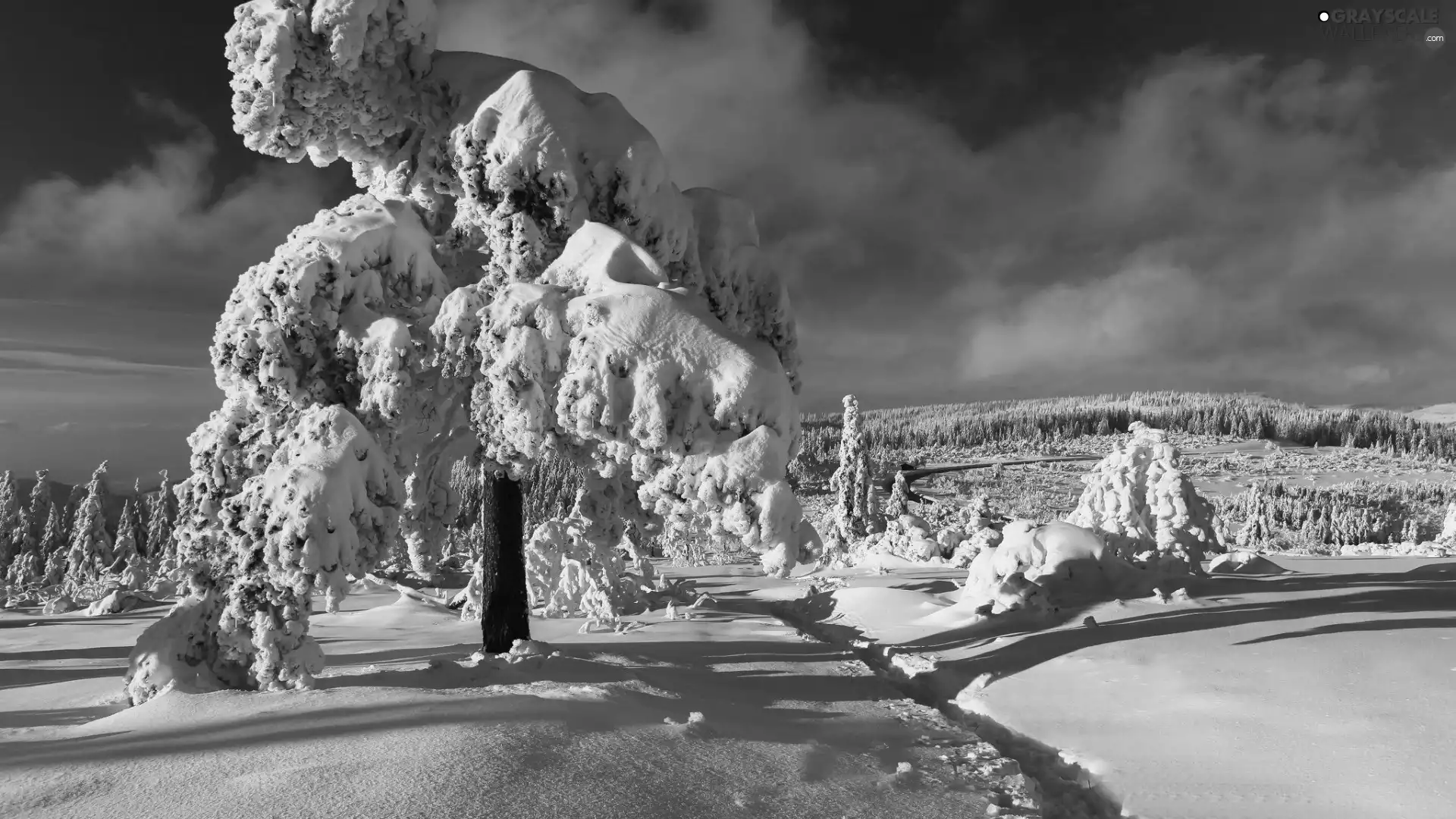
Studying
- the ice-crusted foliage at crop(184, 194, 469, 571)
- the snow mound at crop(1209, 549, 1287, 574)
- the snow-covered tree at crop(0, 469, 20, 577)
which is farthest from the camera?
the snow-covered tree at crop(0, 469, 20, 577)

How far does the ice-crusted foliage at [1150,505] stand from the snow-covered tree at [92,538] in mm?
55846

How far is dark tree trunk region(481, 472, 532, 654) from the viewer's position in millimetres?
9289

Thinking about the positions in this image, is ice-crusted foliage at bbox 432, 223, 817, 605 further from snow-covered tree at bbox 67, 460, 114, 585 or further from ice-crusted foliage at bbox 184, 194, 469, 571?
snow-covered tree at bbox 67, 460, 114, 585

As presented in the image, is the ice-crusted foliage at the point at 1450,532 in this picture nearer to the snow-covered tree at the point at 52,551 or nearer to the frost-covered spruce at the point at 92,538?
the frost-covered spruce at the point at 92,538

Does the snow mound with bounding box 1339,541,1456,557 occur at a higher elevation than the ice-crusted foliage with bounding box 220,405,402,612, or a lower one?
lower

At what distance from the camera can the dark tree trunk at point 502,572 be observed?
30.5 ft

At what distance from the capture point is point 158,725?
17.7 feet

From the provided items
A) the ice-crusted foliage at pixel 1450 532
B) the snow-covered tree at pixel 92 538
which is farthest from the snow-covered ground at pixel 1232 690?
the snow-covered tree at pixel 92 538

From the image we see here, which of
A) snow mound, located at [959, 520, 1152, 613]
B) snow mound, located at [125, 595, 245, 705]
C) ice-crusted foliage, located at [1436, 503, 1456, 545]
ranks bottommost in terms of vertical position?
ice-crusted foliage, located at [1436, 503, 1456, 545]

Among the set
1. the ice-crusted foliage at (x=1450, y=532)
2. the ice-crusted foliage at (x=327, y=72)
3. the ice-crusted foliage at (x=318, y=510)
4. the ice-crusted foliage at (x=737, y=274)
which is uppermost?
the ice-crusted foliage at (x=327, y=72)

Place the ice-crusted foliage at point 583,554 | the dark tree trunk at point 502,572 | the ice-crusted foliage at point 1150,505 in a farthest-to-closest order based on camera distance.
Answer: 1. the ice-crusted foliage at point 1150,505
2. the ice-crusted foliage at point 583,554
3. the dark tree trunk at point 502,572

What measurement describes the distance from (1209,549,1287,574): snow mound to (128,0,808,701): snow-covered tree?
19.6 m

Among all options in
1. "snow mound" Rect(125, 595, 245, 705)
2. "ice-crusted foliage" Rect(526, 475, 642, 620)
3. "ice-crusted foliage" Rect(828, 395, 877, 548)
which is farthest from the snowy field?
"ice-crusted foliage" Rect(828, 395, 877, 548)

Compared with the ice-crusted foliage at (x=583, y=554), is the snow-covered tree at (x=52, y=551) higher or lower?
lower
